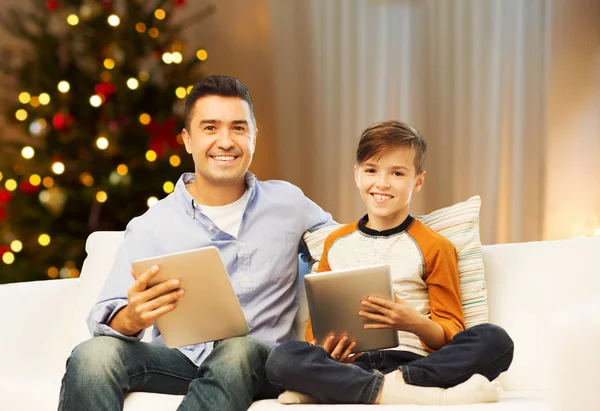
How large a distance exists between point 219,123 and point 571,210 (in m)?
2.47

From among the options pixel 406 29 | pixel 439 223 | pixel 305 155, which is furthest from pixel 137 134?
pixel 439 223

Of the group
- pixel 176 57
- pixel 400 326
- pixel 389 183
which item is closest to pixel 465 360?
pixel 400 326

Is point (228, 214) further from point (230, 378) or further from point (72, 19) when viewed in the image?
point (72, 19)

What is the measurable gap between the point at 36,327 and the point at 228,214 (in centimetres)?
56

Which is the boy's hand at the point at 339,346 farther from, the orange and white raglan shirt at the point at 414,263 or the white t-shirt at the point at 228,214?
the white t-shirt at the point at 228,214

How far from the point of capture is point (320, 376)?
5.03ft

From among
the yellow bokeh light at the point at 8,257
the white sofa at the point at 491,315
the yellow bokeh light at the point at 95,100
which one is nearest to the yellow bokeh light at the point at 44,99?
the yellow bokeh light at the point at 95,100

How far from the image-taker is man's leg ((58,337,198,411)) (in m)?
1.51

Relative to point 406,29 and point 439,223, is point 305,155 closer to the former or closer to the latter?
point 406,29

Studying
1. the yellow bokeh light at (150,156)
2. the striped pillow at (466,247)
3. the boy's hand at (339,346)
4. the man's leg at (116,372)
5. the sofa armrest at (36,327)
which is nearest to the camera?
the man's leg at (116,372)

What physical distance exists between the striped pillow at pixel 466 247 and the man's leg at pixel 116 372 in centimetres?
43

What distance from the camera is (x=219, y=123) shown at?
6.48 ft

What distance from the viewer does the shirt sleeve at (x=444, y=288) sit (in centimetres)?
171

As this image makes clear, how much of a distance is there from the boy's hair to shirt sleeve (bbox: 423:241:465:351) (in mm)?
228
